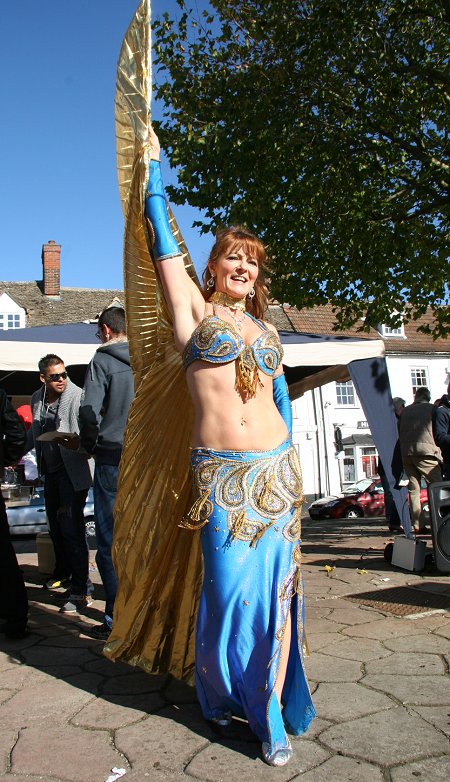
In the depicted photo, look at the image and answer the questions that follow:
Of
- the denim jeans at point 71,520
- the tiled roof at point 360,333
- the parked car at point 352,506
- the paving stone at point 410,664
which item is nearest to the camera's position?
the paving stone at point 410,664

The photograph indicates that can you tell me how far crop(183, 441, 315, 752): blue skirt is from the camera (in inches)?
99.2

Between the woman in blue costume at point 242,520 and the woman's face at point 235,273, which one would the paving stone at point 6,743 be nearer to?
the woman in blue costume at point 242,520

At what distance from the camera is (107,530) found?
4.14 meters

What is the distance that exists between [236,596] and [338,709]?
76 cm

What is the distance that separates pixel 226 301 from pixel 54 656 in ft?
7.08

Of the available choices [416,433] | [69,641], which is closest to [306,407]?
[416,433]

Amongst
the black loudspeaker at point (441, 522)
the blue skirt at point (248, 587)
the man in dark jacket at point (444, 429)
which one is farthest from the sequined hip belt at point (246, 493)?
the man in dark jacket at point (444, 429)

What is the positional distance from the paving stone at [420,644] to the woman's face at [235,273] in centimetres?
212

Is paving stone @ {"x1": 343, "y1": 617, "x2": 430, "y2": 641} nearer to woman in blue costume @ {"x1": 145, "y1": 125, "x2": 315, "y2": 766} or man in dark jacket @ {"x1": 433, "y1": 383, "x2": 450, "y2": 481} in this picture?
woman in blue costume @ {"x1": 145, "y1": 125, "x2": 315, "y2": 766}

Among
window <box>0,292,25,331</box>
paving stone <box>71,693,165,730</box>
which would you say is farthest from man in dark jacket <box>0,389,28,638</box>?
window <box>0,292,25,331</box>

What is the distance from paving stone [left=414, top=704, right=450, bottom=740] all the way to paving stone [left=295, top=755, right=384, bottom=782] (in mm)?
424

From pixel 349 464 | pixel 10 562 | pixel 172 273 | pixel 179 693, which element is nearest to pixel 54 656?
pixel 10 562

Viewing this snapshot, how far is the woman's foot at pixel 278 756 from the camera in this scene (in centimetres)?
234

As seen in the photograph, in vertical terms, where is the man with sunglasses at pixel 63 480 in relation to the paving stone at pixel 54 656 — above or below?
above
